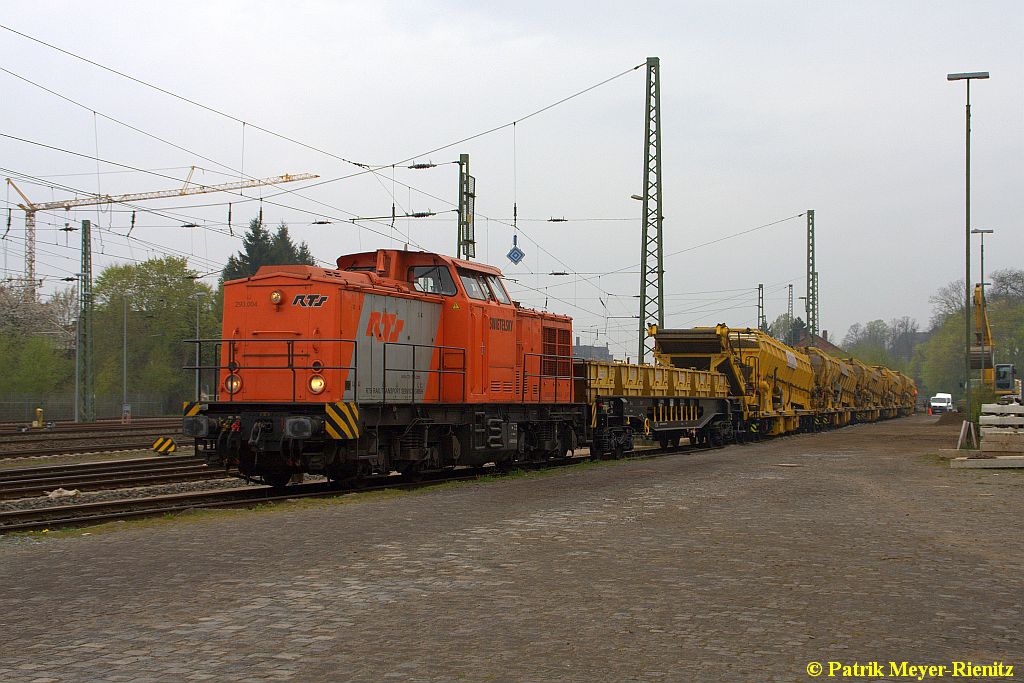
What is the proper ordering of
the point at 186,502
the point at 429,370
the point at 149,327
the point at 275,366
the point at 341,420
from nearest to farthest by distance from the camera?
the point at 341,420, the point at 186,502, the point at 275,366, the point at 429,370, the point at 149,327

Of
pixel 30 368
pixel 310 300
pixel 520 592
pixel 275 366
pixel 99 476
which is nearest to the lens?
pixel 520 592

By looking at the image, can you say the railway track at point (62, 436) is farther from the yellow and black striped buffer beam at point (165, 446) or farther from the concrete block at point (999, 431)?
the concrete block at point (999, 431)

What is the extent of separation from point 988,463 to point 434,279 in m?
11.7

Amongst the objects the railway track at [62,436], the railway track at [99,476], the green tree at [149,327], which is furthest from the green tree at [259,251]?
the railway track at [99,476]

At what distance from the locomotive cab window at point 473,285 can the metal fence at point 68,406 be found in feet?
149

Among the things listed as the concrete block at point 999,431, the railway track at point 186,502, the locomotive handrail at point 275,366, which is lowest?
the railway track at point 186,502

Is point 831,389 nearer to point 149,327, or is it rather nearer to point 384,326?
point 384,326

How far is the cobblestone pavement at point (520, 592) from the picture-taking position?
565cm

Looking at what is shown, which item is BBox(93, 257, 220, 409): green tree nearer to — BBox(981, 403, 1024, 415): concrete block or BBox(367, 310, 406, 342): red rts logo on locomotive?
BBox(367, 310, 406, 342): red rts logo on locomotive

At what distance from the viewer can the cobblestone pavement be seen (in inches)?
222

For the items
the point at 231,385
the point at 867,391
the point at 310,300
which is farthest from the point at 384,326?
the point at 867,391

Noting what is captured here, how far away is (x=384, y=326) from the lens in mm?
15055

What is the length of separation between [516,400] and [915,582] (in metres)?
10.6

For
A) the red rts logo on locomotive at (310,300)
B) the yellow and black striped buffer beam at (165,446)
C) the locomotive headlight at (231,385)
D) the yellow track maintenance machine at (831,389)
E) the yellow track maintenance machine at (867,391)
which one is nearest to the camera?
the red rts logo on locomotive at (310,300)
